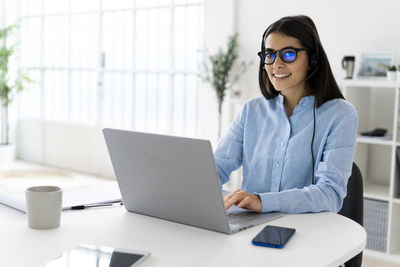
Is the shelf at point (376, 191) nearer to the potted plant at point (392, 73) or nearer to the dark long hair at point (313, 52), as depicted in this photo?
the potted plant at point (392, 73)

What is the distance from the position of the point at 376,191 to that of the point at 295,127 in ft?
6.21

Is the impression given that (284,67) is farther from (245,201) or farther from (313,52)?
(245,201)

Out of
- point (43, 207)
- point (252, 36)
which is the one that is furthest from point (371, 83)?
point (43, 207)

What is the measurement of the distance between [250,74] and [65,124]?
2763 millimetres

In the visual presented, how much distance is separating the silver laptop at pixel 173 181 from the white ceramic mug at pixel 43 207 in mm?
215

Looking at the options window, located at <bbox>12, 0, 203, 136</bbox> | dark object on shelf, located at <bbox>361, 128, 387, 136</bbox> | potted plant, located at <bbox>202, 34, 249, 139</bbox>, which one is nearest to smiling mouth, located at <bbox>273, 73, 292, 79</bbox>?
dark object on shelf, located at <bbox>361, 128, 387, 136</bbox>

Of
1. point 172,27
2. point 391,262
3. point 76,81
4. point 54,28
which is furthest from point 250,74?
point 54,28

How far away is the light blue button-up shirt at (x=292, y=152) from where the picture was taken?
168 centimetres

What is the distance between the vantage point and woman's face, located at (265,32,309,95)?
1.89 m

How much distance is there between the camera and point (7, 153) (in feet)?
21.5

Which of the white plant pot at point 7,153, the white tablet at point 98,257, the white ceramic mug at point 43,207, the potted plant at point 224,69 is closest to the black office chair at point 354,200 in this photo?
the white tablet at point 98,257

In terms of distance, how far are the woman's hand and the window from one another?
3.43 m

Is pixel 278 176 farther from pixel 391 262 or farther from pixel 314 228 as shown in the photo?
pixel 391 262

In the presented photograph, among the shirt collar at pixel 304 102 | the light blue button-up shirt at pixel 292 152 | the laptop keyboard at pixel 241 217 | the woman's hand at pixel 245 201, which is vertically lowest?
the laptop keyboard at pixel 241 217
